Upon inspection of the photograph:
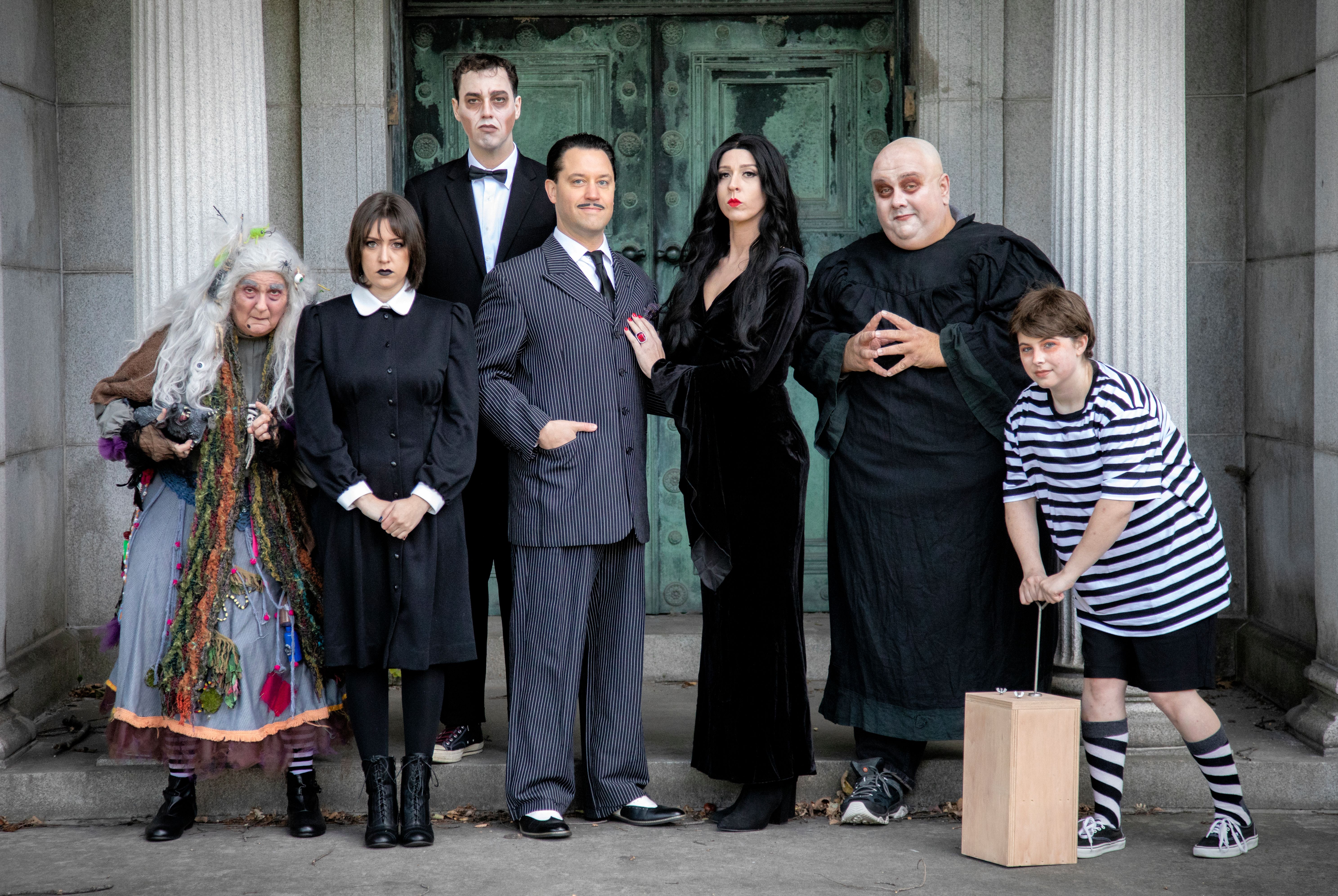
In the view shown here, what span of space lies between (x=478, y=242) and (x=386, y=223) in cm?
50

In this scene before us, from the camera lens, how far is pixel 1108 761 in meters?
4.03

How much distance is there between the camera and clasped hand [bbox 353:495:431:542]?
394 cm

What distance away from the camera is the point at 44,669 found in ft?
17.5

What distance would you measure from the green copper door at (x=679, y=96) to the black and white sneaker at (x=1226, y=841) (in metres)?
3.08

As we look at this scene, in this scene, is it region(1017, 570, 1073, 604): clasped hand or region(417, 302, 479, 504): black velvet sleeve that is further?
region(417, 302, 479, 504): black velvet sleeve

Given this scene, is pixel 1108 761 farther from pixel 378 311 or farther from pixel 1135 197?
pixel 378 311

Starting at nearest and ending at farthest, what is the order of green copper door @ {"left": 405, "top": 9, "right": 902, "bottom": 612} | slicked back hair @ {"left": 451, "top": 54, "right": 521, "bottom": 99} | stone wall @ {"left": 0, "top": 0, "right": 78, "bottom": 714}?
slicked back hair @ {"left": 451, "top": 54, "right": 521, "bottom": 99} → stone wall @ {"left": 0, "top": 0, "right": 78, "bottom": 714} → green copper door @ {"left": 405, "top": 9, "right": 902, "bottom": 612}

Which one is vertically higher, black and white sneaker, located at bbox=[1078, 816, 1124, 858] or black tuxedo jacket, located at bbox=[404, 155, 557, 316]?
black tuxedo jacket, located at bbox=[404, 155, 557, 316]

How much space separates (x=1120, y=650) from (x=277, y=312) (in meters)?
2.87

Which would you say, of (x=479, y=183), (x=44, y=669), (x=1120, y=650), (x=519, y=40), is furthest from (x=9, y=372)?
(x=1120, y=650)

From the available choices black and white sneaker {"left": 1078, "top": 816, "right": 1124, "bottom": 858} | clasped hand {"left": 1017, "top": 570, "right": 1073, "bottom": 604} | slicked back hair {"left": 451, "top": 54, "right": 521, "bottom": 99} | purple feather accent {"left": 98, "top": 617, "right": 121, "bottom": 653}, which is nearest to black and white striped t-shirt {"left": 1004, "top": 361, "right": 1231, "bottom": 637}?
clasped hand {"left": 1017, "top": 570, "right": 1073, "bottom": 604}

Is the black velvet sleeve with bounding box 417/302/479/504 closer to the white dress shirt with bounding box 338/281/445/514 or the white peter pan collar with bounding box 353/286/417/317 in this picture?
the white dress shirt with bounding box 338/281/445/514

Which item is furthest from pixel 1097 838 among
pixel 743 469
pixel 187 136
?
pixel 187 136

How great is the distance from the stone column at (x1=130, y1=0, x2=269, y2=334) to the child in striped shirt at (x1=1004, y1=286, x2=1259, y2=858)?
2.80 meters
